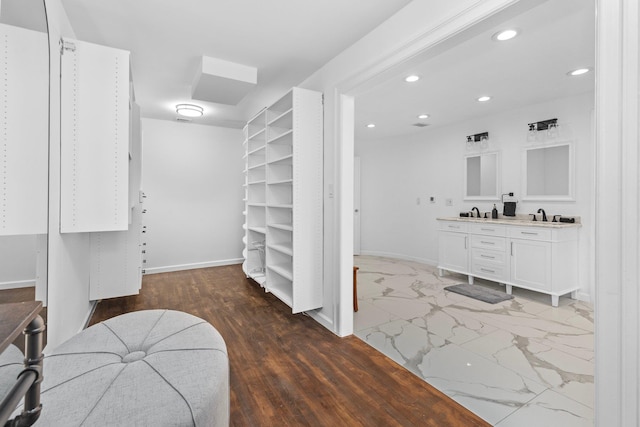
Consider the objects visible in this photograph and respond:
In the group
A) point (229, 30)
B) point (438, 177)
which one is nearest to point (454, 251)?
point (438, 177)

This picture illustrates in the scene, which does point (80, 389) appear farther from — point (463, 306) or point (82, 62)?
point (463, 306)

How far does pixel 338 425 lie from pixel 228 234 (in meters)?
4.50

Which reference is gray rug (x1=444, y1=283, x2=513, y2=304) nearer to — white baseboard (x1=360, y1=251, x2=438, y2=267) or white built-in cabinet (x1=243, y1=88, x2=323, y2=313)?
white baseboard (x1=360, y1=251, x2=438, y2=267)

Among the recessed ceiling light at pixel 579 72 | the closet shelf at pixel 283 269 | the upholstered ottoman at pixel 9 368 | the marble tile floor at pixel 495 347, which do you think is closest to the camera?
the upholstered ottoman at pixel 9 368

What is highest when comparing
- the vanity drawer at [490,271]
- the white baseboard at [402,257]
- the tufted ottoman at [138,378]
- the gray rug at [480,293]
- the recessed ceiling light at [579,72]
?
the recessed ceiling light at [579,72]

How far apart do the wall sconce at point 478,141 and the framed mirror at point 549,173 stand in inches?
23.9

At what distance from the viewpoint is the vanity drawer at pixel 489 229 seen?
160 inches

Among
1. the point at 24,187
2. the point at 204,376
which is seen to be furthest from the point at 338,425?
the point at 24,187

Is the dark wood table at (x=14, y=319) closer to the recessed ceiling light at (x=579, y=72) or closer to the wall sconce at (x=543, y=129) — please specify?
the recessed ceiling light at (x=579, y=72)

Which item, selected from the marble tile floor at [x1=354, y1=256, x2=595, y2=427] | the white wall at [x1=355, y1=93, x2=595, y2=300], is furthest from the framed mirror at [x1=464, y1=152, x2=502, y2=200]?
the marble tile floor at [x1=354, y1=256, x2=595, y2=427]

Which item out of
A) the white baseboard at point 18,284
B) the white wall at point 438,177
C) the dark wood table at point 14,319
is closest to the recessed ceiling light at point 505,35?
the white wall at point 438,177

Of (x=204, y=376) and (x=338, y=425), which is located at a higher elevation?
(x=204, y=376)

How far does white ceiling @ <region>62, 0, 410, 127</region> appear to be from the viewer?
2.16 meters

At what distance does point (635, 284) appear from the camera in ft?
3.76
